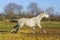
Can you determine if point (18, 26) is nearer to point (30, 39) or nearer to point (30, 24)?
point (30, 24)

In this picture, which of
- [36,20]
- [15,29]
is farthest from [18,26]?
[36,20]

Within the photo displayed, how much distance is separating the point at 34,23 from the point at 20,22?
1047 millimetres

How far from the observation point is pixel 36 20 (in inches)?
609

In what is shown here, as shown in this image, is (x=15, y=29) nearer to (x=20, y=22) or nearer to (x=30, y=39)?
(x=20, y=22)

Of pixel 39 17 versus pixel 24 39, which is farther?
pixel 39 17

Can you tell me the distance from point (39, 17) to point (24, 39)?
5.01 metres

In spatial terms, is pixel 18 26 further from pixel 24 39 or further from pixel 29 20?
pixel 24 39

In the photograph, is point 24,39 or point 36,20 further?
point 36,20

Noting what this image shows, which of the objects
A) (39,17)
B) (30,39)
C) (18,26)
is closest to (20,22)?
(18,26)

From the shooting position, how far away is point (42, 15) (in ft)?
52.1

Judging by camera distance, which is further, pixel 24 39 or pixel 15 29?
pixel 15 29

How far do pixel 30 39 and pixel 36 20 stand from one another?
15.1ft

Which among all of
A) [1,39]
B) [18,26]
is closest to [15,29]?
[18,26]

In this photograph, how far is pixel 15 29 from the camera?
15.3m
